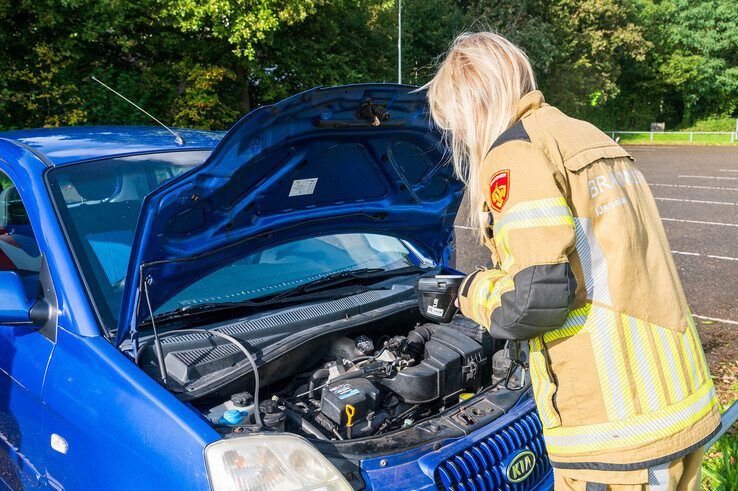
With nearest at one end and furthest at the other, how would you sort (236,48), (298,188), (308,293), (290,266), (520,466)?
(520,466), (298,188), (308,293), (290,266), (236,48)

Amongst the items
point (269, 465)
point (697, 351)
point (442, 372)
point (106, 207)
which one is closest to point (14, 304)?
point (106, 207)

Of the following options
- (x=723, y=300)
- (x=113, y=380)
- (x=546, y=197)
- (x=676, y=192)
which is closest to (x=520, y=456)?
(x=546, y=197)

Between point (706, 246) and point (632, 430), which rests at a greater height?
point (632, 430)

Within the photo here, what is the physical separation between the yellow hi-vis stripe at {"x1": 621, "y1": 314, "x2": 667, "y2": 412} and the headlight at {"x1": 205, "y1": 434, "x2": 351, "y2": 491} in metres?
0.81

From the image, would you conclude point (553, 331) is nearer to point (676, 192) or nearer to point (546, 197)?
point (546, 197)

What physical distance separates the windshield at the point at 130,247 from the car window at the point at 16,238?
0.19m

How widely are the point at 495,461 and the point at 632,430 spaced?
519 millimetres

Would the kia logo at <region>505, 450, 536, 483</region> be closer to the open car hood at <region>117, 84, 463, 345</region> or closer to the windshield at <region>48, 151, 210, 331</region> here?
the open car hood at <region>117, 84, 463, 345</region>

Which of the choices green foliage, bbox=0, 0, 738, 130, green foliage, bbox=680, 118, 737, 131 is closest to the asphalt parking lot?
green foliage, bbox=0, 0, 738, 130

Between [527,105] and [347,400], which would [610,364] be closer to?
[527,105]

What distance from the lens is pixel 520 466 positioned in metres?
1.97

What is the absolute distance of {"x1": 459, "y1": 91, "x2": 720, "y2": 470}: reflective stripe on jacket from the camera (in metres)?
1.46

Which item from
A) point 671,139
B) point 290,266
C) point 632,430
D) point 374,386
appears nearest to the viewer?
point 632,430

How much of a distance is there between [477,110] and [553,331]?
0.63 m
